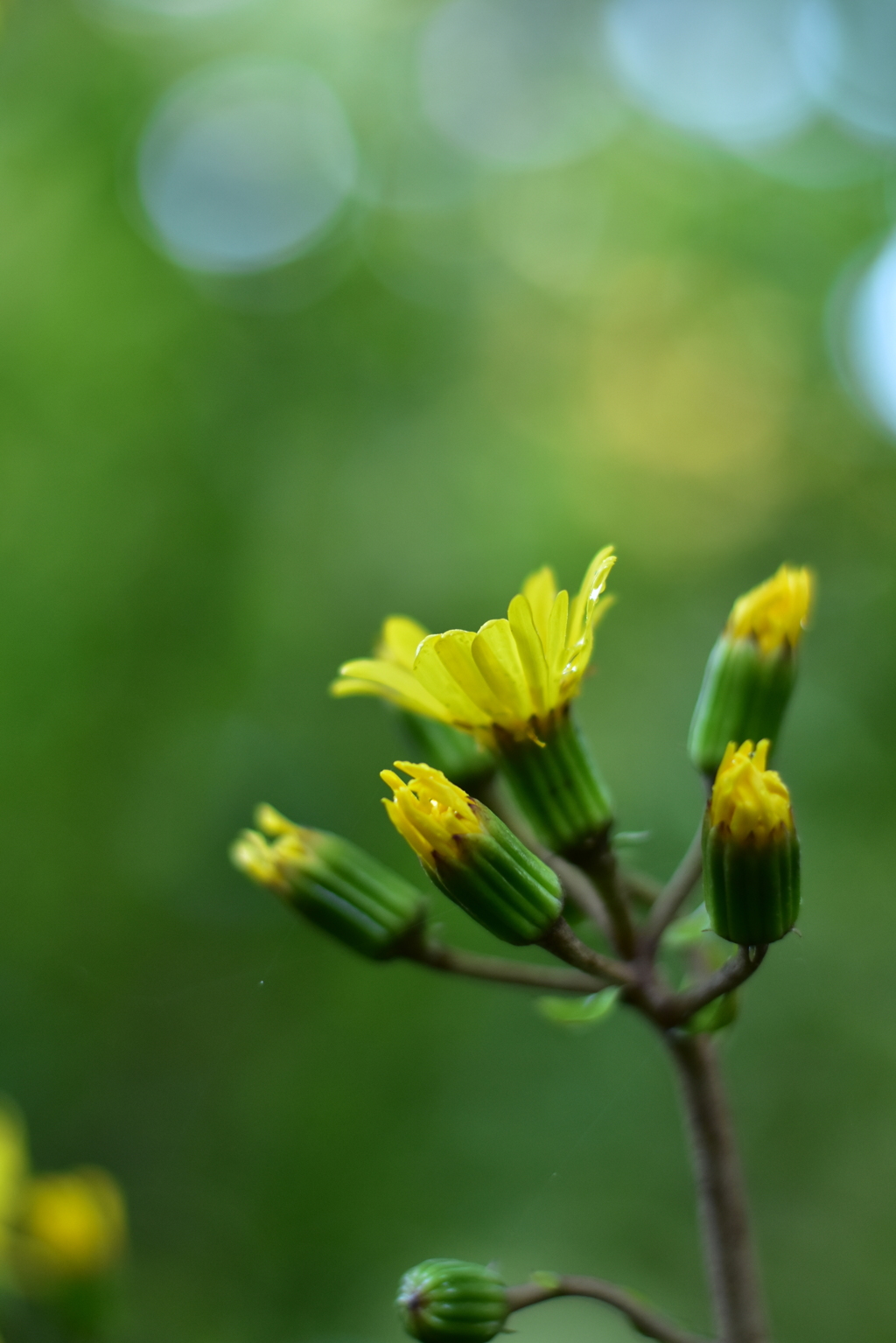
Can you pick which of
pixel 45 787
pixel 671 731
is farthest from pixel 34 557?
pixel 671 731

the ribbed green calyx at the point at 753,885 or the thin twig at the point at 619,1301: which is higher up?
the ribbed green calyx at the point at 753,885

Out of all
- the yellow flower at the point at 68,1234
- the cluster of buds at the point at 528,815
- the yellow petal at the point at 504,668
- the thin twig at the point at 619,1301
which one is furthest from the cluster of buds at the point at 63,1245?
the yellow petal at the point at 504,668

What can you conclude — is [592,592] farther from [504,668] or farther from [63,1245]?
[63,1245]

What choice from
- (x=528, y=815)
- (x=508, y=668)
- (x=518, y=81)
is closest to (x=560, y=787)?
(x=528, y=815)

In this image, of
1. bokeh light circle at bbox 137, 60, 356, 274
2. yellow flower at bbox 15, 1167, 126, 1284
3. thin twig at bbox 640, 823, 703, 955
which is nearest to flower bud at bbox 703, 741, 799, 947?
thin twig at bbox 640, 823, 703, 955

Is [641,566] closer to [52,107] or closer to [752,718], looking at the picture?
[52,107]

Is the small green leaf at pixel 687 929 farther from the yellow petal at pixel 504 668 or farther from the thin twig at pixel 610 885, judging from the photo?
the yellow petal at pixel 504 668

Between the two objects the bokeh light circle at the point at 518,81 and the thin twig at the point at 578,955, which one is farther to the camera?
the bokeh light circle at the point at 518,81
